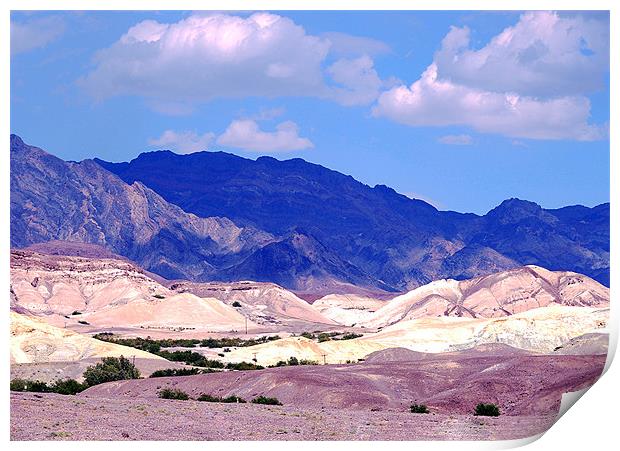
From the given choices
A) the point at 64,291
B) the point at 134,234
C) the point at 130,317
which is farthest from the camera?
the point at 134,234

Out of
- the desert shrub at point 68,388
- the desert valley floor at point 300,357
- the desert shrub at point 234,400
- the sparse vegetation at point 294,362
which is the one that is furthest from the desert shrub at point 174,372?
the desert shrub at point 234,400

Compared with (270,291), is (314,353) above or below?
below

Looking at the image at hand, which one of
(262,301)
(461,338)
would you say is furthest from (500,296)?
(461,338)

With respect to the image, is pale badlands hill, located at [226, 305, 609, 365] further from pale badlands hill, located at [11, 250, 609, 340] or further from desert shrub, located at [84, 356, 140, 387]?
pale badlands hill, located at [11, 250, 609, 340]

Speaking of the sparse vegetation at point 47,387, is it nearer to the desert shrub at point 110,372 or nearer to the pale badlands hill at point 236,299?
the desert shrub at point 110,372

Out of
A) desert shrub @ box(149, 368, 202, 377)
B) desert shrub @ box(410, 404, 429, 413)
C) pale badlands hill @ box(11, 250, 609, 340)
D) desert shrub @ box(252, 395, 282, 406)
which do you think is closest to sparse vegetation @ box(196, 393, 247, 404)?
desert shrub @ box(252, 395, 282, 406)

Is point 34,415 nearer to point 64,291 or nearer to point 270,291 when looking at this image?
point 64,291
